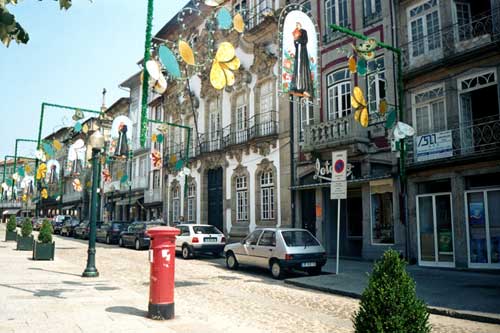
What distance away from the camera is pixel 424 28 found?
54.3 feet

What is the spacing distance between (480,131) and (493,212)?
262 centimetres

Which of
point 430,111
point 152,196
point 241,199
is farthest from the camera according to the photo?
point 152,196

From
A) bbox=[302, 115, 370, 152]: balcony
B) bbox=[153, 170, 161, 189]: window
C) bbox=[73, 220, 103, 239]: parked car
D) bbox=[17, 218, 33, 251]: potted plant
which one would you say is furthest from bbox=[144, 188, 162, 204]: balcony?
bbox=[302, 115, 370, 152]: balcony

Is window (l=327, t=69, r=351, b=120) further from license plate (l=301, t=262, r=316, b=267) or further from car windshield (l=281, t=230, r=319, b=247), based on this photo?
license plate (l=301, t=262, r=316, b=267)

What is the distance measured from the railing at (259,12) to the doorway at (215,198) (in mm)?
8977

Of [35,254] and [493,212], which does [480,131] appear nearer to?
[493,212]

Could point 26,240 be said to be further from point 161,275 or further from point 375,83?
point 375,83

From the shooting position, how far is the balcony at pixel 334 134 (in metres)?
17.6

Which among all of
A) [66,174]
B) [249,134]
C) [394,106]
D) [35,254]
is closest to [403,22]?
[394,106]

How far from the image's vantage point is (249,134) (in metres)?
24.6

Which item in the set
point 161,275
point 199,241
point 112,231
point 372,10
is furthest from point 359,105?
point 112,231

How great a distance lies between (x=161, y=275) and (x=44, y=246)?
442 inches

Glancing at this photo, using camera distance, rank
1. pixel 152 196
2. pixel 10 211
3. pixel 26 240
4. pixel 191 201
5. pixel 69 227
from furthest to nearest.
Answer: pixel 10 211
pixel 69 227
pixel 152 196
pixel 191 201
pixel 26 240

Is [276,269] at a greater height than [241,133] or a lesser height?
lesser
